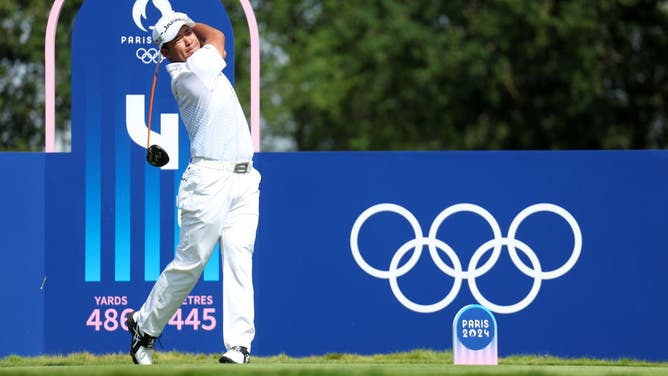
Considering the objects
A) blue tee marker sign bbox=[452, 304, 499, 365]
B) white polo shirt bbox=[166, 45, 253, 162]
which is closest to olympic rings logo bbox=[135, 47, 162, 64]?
white polo shirt bbox=[166, 45, 253, 162]

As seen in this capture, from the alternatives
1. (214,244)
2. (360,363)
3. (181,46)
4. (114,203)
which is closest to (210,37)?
(181,46)

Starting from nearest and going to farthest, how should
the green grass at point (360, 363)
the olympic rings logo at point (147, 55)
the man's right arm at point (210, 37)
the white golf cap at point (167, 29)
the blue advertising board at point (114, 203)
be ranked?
the green grass at point (360, 363), the white golf cap at point (167, 29), the man's right arm at point (210, 37), the blue advertising board at point (114, 203), the olympic rings logo at point (147, 55)

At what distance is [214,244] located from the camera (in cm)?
752

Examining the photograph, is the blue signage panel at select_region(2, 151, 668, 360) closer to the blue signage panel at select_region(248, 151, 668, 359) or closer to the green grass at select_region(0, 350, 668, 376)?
the blue signage panel at select_region(248, 151, 668, 359)

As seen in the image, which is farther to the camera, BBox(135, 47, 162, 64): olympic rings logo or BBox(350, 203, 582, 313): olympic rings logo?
BBox(135, 47, 162, 64): olympic rings logo

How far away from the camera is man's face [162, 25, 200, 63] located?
298 inches

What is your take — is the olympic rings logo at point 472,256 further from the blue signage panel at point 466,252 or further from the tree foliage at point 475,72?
the tree foliage at point 475,72

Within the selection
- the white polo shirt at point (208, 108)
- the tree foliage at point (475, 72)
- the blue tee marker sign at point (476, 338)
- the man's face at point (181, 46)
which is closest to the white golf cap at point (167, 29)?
the man's face at point (181, 46)

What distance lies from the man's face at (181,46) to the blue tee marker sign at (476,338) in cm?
227

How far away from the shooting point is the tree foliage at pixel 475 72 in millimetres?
29438

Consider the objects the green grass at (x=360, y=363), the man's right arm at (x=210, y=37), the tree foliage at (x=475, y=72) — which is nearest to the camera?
the green grass at (x=360, y=363)

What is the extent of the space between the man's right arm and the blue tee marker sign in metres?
2.16

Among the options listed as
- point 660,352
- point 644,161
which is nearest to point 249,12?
point 644,161

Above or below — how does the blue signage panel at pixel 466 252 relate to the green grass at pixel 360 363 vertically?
above
